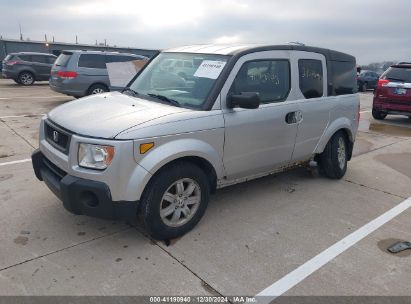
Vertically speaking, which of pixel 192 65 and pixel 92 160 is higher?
pixel 192 65

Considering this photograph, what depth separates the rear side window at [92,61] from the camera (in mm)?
11758

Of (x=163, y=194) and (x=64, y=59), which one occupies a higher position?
(x=64, y=59)

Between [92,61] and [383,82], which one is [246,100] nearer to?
[383,82]

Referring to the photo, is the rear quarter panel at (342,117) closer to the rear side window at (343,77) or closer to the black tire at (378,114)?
the rear side window at (343,77)

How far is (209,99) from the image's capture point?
368cm

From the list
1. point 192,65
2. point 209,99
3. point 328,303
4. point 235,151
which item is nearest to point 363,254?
point 328,303

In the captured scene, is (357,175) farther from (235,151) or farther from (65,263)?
(65,263)

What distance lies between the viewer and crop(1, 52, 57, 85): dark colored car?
17984 millimetres

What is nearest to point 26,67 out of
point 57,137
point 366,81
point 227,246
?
point 57,137

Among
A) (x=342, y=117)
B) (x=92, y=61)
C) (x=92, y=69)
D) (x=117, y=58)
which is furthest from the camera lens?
(x=117, y=58)

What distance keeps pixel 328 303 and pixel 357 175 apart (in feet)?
11.1

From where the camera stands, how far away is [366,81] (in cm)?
2452

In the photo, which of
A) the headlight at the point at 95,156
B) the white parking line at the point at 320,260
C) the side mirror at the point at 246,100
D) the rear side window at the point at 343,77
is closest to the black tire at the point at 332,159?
the rear side window at the point at 343,77

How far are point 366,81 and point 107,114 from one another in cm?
2421
